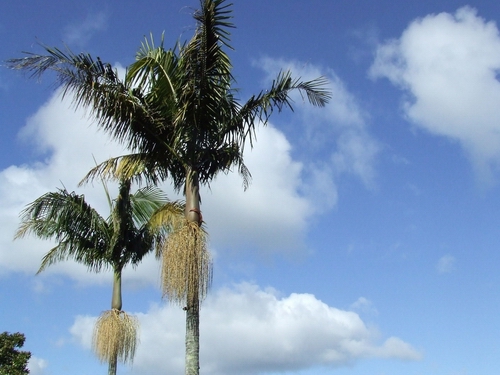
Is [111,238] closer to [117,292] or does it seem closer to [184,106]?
[117,292]

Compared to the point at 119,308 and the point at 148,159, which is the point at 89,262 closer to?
the point at 119,308

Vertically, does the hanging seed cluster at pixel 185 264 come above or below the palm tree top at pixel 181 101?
below

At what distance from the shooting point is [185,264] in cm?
1112

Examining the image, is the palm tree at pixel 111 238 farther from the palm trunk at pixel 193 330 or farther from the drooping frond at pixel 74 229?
the palm trunk at pixel 193 330

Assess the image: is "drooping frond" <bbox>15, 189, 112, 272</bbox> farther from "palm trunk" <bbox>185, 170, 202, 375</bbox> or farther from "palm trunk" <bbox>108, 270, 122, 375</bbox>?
"palm trunk" <bbox>185, 170, 202, 375</bbox>

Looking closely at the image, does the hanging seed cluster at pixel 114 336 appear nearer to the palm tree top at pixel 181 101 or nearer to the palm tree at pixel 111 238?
the palm tree at pixel 111 238

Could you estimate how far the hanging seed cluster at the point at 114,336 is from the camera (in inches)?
680

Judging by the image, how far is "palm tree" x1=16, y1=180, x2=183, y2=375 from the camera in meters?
17.3

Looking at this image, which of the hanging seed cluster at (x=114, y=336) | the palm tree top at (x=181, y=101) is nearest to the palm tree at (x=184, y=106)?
the palm tree top at (x=181, y=101)

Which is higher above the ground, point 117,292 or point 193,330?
point 117,292

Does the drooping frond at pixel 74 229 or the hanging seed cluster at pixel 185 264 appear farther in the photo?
the drooping frond at pixel 74 229

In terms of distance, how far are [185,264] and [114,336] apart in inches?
281

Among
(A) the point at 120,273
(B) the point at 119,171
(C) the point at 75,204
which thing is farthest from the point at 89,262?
(B) the point at 119,171

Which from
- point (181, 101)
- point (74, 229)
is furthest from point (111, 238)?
point (181, 101)
